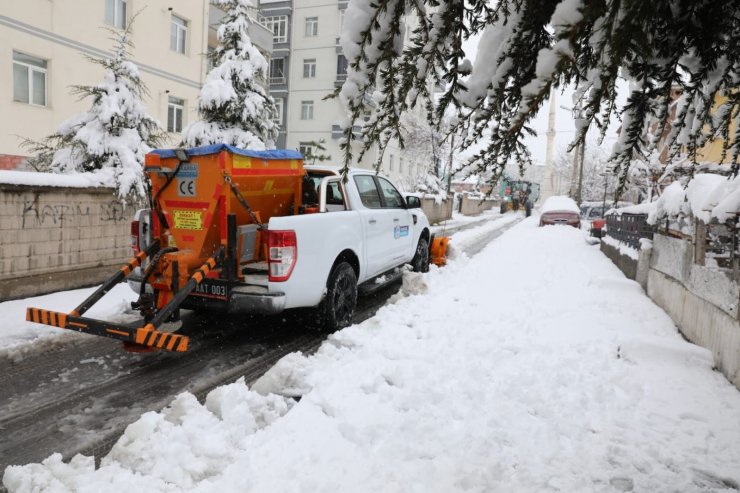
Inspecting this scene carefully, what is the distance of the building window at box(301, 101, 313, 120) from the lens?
104 ft

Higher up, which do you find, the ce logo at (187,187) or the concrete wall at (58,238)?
the ce logo at (187,187)

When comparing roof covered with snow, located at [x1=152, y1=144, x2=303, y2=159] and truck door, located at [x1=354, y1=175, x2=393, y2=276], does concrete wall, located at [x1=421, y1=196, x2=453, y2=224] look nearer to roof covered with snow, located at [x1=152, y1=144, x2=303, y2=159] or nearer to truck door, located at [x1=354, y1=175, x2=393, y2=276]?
truck door, located at [x1=354, y1=175, x2=393, y2=276]

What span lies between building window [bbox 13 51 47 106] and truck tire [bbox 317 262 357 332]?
11.6 meters

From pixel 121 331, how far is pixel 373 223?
344 cm

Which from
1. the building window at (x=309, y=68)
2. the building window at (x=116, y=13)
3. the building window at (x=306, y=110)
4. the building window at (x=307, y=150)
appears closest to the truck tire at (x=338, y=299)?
the building window at (x=307, y=150)

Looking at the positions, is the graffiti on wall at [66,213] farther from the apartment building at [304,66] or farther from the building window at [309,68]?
the building window at [309,68]

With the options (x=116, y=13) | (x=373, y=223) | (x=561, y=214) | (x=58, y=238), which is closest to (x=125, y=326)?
(x=373, y=223)

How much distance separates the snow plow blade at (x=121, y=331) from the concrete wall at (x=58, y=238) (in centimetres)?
279

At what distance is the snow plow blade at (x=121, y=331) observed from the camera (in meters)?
3.85

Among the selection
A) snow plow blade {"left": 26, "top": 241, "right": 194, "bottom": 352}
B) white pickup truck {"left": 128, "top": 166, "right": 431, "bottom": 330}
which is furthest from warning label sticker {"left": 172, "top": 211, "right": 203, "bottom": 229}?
snow plow blade {"left": 26, "top": 241, "right": 194, "bottom": 352}

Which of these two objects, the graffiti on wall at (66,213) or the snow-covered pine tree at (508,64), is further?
the graffiti on wall at (66,213)

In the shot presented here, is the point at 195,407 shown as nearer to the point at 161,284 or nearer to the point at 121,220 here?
the point at 161,284

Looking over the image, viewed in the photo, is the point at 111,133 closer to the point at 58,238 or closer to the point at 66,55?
the point at 58,238

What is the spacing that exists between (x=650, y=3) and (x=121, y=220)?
8.10 metres
